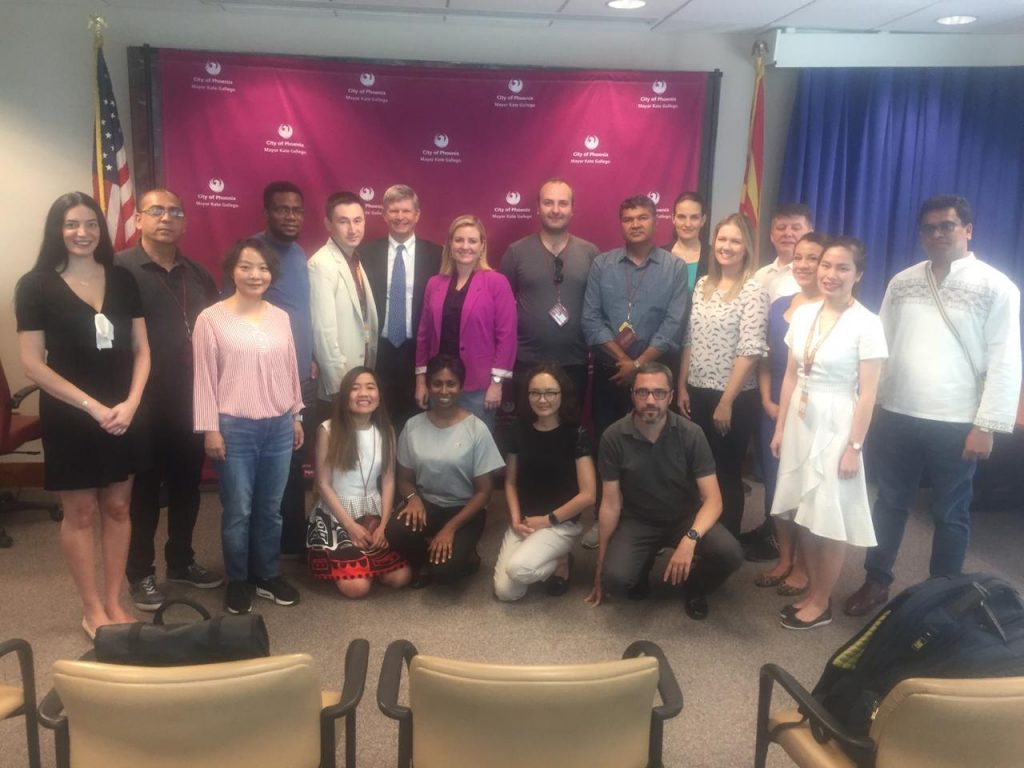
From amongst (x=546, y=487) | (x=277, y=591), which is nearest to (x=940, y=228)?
(x=546, y=487)

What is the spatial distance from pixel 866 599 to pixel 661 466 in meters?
1.07

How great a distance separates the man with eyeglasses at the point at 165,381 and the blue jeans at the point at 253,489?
0.30m

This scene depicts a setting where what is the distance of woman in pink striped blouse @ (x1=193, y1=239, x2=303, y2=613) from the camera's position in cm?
270

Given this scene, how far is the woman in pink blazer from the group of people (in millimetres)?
13

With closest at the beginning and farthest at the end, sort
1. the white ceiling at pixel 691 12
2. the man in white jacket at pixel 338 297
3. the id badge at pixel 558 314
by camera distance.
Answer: the man in white jacket at pixel 338 297 < the id badge at pixel 558 314 < the white ceiling at pixel 691 12

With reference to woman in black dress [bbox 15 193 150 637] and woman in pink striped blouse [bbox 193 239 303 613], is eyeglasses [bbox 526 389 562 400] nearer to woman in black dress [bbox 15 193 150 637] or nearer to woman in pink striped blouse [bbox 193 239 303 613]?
woman in pink striped blouse [bbox 193 239 303 613]

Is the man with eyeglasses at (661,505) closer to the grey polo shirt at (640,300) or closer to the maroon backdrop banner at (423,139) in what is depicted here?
the grey polo shirt at (640,300)

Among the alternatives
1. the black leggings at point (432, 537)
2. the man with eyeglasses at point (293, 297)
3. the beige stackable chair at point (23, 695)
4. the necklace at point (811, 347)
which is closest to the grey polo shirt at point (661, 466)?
the necklace at point (811, 347)

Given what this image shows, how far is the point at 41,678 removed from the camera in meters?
2.55

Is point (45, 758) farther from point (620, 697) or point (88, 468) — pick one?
point (620, 697)

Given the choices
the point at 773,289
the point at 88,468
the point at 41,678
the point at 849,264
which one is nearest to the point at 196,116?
the point at 88,468

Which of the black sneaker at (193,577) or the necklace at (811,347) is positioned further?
the black sneaker at (193,577)

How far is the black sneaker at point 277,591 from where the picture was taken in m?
3.08

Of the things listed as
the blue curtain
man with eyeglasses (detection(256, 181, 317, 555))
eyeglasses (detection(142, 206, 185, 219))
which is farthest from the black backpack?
the blue curtain
